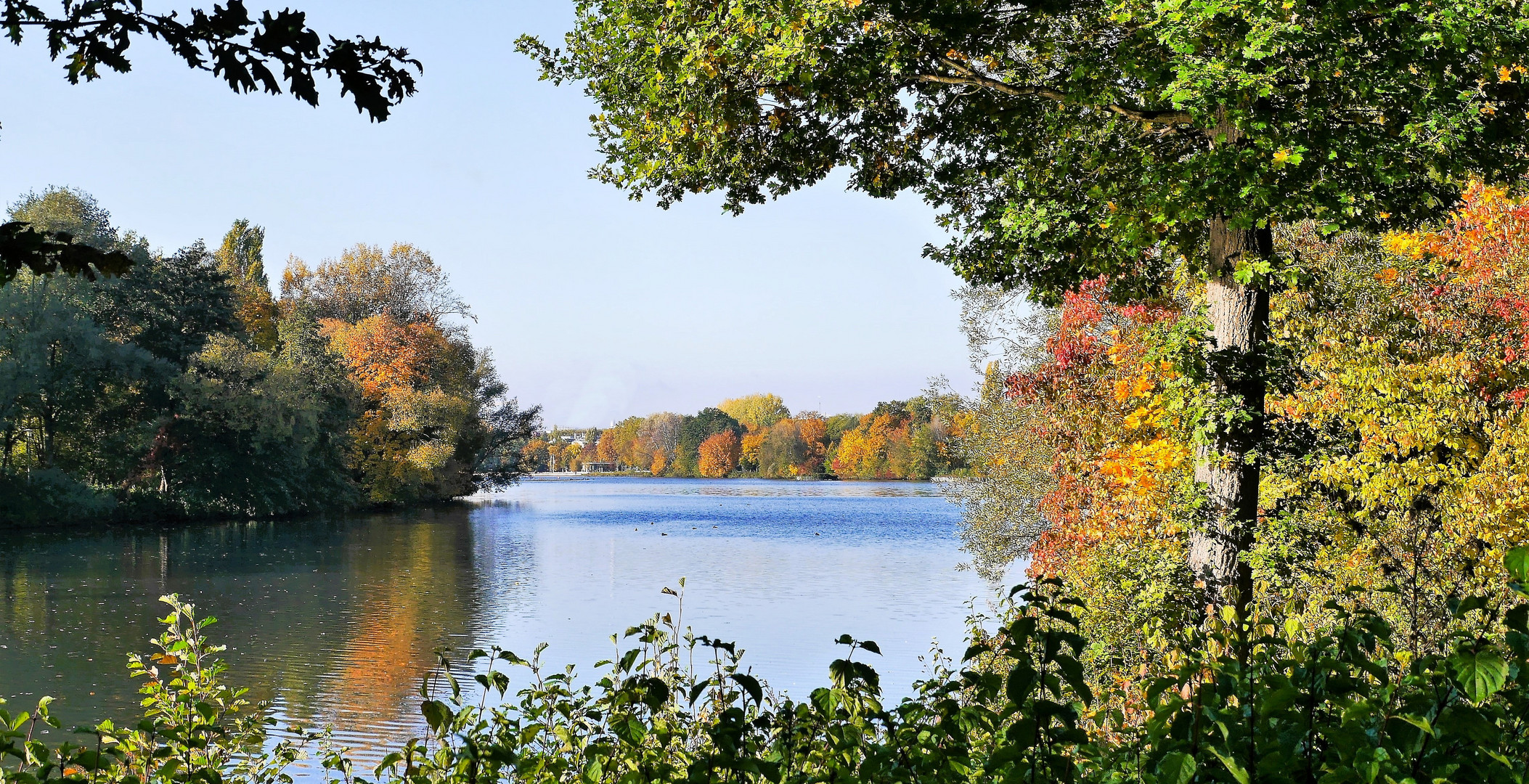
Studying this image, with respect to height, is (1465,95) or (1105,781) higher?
(1465,95)

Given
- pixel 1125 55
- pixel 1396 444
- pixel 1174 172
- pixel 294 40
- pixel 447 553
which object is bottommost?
pixel 447 553

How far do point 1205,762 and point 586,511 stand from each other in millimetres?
55994

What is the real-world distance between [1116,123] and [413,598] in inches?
693

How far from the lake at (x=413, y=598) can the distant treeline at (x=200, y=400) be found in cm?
182

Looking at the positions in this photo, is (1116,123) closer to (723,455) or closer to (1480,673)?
(1480,673)

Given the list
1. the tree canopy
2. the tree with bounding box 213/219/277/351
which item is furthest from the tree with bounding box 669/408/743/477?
the tree canopy

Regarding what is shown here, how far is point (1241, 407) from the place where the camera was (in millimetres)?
9078

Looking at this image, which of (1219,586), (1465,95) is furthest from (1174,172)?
(1219,586)

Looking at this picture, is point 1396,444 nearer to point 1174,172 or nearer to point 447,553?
point 1174,172

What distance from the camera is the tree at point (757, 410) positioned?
13050cm

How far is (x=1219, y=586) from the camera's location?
9.05 m

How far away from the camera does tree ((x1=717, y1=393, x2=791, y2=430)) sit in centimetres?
13050

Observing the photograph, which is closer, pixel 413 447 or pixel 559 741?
pixel 559 741

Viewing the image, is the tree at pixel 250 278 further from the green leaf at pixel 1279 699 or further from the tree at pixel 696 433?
the tree at pixel 696 433
